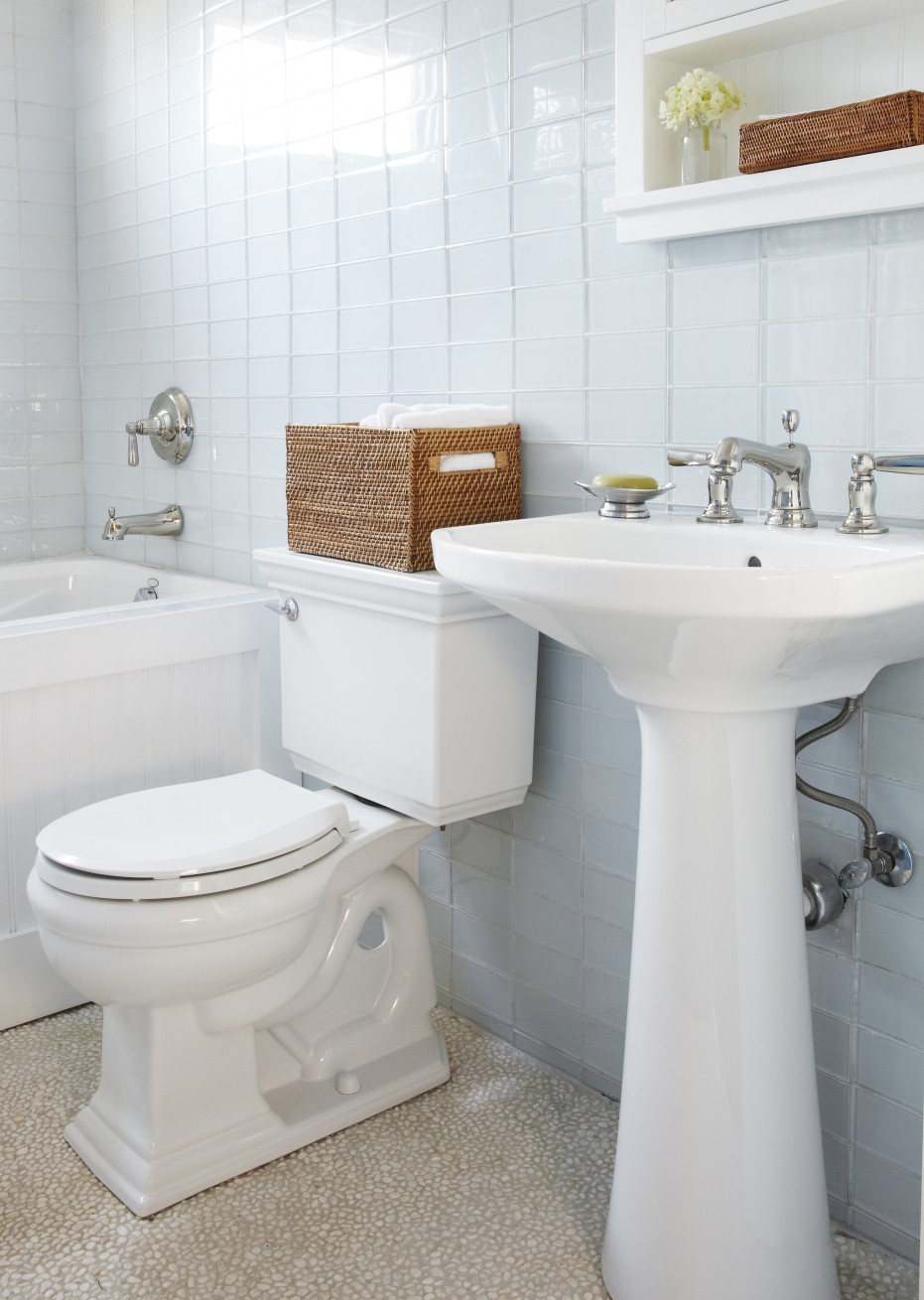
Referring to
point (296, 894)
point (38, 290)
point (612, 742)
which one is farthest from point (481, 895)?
point (38, 290)

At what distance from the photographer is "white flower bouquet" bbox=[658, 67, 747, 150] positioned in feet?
5.01

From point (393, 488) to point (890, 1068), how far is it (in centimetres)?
103

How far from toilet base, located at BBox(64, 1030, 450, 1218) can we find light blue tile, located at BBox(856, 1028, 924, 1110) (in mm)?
692

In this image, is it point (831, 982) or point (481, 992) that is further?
point (481, 992)

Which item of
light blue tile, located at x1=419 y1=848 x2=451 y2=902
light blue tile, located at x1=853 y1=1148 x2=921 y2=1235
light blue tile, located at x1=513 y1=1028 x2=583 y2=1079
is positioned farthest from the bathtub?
light blue tile, located at x1=853 y1=1148 x2=921 y2=1235

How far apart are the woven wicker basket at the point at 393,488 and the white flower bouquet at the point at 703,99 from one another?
52 cm

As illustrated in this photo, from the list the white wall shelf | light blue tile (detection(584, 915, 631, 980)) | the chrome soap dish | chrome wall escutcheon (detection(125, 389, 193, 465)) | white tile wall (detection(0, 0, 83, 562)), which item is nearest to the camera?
the white wall shelf

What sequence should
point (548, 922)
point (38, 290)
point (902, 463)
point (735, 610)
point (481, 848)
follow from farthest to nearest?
1. point (38, 290)
2. point (481, 848)
3. point (548, 922)
4. point (902, 463)
5. point (735, 610)

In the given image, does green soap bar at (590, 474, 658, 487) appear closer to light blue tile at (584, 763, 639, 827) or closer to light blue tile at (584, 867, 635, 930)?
light blue tile at (584, 763, 639, 827)

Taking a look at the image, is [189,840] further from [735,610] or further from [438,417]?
[735,610]

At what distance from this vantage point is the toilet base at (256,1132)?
5.52 ft

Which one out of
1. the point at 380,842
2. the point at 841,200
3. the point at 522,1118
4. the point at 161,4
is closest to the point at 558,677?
the point at 380,842

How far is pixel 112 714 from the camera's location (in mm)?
2195

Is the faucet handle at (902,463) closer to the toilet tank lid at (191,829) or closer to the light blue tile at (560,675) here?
the light blue tile at (560,675)
